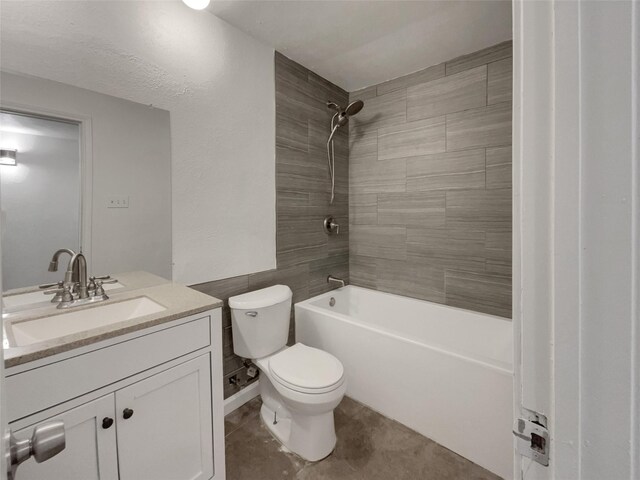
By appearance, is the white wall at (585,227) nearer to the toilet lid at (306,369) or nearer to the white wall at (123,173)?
the toilet lid at (306,369)

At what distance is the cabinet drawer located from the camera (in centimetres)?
79

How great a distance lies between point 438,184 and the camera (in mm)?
2271

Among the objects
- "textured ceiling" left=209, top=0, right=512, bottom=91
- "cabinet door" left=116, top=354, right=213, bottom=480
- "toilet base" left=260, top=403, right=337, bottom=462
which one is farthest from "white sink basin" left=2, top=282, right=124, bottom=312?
"textured ceiling" left=209, top=0, right=512, bottom=91

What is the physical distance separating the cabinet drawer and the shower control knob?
1.51 meters

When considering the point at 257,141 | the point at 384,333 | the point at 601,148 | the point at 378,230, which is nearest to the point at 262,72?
the point at 257,141

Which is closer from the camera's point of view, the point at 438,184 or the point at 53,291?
the point at 53,291

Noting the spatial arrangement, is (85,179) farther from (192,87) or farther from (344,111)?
(344,111)

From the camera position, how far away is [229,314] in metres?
1.86

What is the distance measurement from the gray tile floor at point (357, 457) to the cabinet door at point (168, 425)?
33 centimetres

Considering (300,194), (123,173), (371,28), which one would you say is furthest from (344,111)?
(123,173)

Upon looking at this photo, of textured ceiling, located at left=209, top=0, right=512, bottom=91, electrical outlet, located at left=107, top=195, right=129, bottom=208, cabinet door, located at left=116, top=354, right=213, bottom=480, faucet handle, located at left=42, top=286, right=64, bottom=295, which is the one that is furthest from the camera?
textured ceiling, located at left=209, top=0, right=512, bottom=91

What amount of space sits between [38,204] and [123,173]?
35cm

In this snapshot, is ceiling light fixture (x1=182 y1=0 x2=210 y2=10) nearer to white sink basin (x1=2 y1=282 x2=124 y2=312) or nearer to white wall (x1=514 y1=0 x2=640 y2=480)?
white sink basin (x1=2 y1=282 x2=124 y2=312)

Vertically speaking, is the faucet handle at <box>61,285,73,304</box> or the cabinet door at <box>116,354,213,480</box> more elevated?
the faucet handle at <box>61,285,73,304</box>
